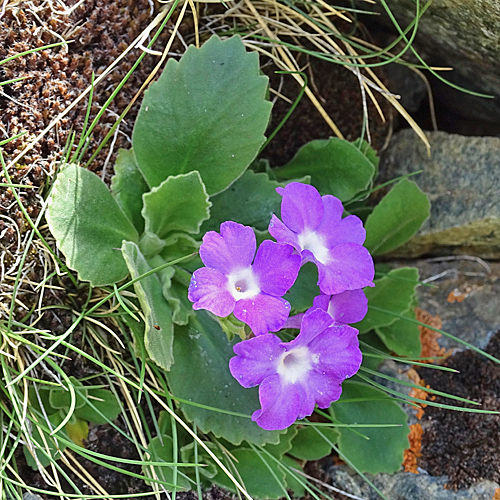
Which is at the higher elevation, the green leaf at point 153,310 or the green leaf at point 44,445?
the green leaf at point 153,310

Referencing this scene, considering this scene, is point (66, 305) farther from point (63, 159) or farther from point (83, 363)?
point (63, 159)

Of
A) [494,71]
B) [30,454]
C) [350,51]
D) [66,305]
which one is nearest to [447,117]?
[494,71]

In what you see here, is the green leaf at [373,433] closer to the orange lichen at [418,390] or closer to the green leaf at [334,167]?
the orange lichen at [418,390]

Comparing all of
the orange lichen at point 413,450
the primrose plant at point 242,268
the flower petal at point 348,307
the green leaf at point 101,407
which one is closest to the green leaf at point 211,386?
the primrose plant at point 242,268

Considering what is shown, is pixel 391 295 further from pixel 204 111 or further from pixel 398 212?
pixel 204 111

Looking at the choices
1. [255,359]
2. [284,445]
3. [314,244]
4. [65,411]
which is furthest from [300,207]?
[65,411]

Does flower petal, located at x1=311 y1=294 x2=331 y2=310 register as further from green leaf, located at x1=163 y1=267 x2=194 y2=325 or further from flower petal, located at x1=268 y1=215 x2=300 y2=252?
green leaf, located at x1=163 y1=267 x2=194 y2=325
